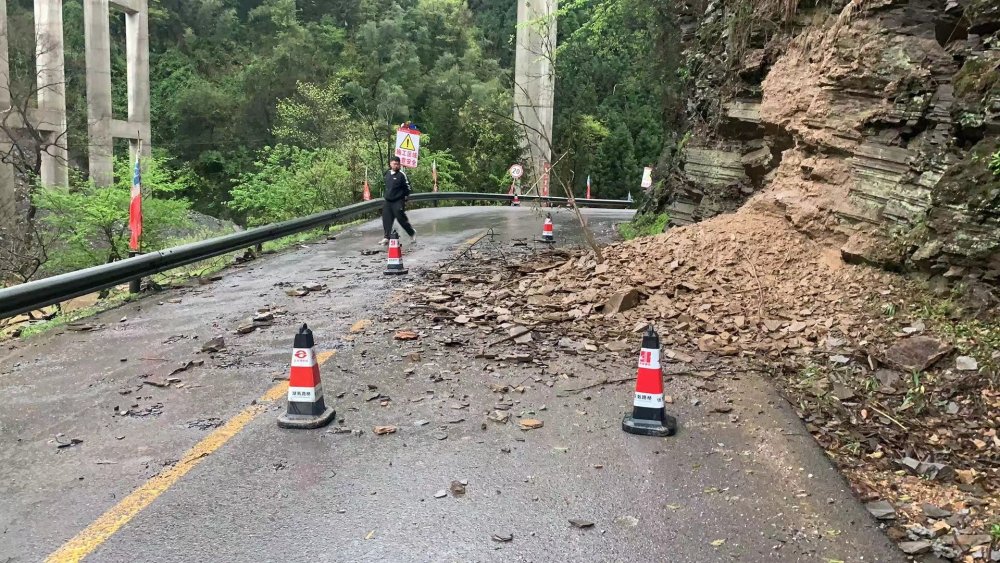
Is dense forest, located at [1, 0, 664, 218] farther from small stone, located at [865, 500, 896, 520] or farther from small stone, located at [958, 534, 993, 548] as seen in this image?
small stone, located at [958, 534, 993, 548]

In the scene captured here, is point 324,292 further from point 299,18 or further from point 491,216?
point 299,18

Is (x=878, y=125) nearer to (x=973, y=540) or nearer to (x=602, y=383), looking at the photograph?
(x=602, y=383)

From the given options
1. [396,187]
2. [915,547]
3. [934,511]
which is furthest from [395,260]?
[915,547]

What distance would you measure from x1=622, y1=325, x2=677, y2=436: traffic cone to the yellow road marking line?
9.15ft

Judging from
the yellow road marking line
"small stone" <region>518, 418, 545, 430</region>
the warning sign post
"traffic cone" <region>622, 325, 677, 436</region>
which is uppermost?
the warning sign post

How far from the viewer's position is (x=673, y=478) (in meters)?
4.58

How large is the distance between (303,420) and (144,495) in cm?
124

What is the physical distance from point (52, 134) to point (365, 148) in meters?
13.0

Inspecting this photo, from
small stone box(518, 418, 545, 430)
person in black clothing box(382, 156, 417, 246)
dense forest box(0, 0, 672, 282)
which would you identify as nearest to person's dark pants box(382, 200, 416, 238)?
person in black clothing box(382, 156, 417, 246)

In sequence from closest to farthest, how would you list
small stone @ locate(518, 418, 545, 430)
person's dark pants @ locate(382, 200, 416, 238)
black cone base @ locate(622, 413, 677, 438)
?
black cone base @ locate(622, 413, 677, 438) → small stone @ locate(518, 418, 545, 430) → person's dark pants @ locate(382, 200, 416, 238)

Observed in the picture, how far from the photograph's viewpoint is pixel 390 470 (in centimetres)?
465

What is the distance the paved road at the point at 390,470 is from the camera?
3805 millimetres

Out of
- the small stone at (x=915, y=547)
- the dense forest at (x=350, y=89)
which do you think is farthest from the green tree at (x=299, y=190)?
the small stone at (x=915, y=547)

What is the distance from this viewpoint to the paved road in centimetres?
380
